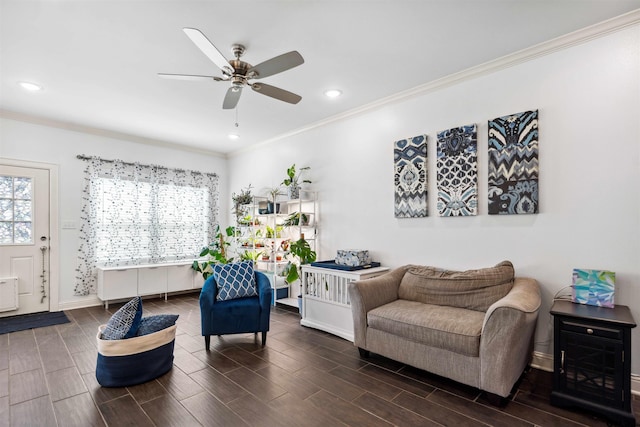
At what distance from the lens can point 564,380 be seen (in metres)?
2.12

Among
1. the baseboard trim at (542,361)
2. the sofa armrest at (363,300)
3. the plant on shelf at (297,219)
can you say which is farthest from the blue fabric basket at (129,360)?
the baseboard trim at (542,361)

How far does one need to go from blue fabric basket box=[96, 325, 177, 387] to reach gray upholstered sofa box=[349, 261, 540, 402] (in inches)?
67.3

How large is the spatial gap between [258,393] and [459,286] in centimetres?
190

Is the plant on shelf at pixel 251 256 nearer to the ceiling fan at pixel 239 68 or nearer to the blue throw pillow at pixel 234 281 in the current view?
the blue throw pillow at pixel 234 281

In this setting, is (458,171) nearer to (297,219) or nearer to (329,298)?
(329,298)

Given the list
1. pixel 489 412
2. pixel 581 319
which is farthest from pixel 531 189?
pixel 489 412

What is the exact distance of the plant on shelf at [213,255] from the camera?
5.54m

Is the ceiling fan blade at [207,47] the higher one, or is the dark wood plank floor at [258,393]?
the ceiling fan blade at [207,47]

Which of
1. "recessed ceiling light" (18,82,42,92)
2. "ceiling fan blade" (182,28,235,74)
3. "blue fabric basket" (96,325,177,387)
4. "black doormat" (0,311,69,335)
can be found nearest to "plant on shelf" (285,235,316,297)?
"blue fabric basket" (96,325,177,387)

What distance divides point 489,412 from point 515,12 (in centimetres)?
276

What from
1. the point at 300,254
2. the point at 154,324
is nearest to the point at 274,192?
the point at 300,254

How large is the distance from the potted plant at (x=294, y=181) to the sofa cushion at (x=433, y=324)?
2.24m

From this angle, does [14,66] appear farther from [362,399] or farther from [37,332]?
[362,399]

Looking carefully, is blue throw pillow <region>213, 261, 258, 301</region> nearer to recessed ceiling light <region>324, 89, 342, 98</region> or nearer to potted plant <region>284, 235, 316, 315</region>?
potted plant <region>284, 235, 316, 315</region>
